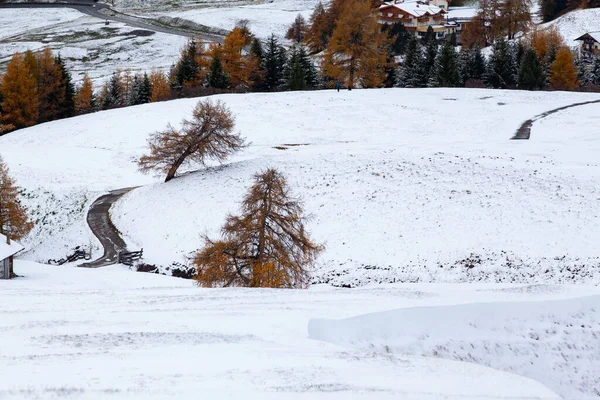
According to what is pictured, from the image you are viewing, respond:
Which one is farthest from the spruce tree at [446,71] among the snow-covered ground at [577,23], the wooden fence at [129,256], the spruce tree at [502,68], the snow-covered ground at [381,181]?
the wooden fence at [129,256]

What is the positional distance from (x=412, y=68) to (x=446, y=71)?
4.72 m

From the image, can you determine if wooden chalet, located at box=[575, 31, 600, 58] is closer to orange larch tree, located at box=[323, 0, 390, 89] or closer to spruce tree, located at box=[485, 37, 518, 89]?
spruce tree, located at box=[485, 37, 518, 89]

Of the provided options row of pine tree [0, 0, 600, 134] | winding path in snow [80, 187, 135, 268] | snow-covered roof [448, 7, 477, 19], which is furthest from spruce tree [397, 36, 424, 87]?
snow-covered roof [448, 7, 477, 19]

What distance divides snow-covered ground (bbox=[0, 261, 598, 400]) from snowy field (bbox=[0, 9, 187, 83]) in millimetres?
95238

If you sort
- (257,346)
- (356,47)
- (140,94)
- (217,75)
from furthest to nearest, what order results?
1. (140,94)
2. (217,75)
3. (356,47)
4. (257,346)

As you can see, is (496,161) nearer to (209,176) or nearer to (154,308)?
(209,176)

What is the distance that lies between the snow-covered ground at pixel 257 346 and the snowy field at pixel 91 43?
95238 mm

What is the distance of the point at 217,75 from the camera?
75.4 meters

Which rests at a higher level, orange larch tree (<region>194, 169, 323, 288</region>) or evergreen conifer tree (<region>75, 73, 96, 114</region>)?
orange larch tree (<region>194, 169, 323, 288</region>)

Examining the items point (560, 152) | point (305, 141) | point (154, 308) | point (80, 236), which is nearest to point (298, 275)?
point (154, 308)

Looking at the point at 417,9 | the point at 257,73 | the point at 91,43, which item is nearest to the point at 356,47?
the point at 257,73

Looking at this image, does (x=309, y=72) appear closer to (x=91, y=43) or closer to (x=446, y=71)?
(x=446, y=71)

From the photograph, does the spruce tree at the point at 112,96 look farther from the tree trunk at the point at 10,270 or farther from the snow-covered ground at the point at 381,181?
the tree trunk at the point at 10,270

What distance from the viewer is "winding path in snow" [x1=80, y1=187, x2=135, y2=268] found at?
1368 inches
